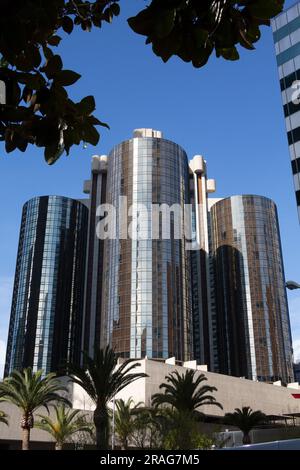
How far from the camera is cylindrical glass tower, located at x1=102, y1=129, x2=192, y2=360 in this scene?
4437 inches

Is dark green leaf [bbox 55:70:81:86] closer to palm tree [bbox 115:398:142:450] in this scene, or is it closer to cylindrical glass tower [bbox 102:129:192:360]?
palm tree [bbox 115:398:142:450]

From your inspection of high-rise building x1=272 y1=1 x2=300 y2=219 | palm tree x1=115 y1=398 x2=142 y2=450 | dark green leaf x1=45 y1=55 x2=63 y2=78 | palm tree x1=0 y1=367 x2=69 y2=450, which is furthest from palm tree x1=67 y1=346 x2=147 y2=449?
dark green leaf x1=45 y1=55 x2=63 y2=78

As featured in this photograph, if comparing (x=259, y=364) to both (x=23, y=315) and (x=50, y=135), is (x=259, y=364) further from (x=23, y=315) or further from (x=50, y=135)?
(x=50, y=135)

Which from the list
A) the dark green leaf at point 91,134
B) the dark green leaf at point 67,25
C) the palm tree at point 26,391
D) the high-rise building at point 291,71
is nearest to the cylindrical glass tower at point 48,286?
the palm tree at point 26,391

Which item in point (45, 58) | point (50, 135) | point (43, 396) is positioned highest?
point (43, 396)

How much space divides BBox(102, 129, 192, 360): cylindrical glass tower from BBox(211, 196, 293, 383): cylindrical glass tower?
80.8ft

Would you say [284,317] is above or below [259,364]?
above

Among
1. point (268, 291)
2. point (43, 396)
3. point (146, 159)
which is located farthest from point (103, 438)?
point (268, 291)

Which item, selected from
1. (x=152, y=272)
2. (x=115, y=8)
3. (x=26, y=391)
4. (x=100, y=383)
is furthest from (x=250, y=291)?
(x=115, y=8)

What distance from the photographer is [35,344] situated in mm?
133875

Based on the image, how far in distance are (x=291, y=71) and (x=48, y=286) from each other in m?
109

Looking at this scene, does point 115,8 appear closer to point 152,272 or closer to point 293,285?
point 293,285

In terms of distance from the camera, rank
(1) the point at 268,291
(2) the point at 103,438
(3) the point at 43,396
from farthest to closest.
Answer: (1) the point at 268,291 < (3) the point at 43,396 < (2) the point at 103,438
